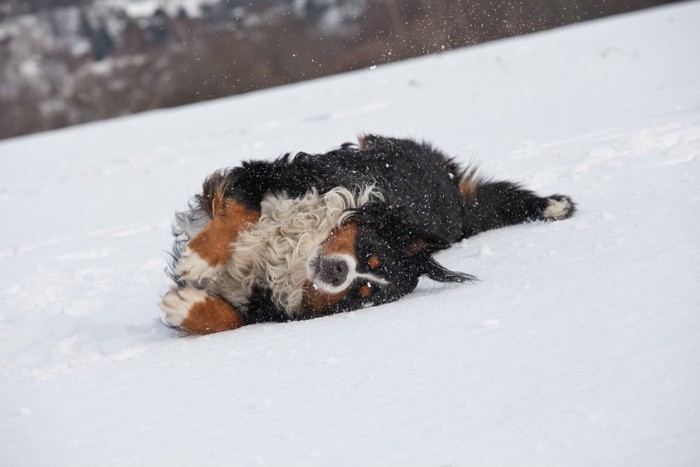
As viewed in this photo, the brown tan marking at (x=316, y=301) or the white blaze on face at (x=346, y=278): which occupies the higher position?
the white blaze on face at (x=346, y=278)

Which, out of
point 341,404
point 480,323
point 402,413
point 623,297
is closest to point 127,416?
point 341,404

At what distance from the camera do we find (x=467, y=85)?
41.7 ft

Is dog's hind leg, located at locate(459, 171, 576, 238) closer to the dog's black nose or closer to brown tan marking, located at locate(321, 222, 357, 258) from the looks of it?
brown tan marking, located at locate(321, 222, 357, 258)

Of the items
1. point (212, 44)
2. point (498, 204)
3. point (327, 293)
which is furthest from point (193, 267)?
point (212, 44)

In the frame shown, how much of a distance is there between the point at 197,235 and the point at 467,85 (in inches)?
381

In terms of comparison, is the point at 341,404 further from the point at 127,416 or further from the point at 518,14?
the point at 518,14

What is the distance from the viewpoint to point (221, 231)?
12.2 ft

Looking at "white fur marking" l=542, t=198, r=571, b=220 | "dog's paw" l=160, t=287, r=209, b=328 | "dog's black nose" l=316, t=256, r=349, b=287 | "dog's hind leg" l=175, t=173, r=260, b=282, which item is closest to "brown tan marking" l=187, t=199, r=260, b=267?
"dog's hind leg" l=175, t=173, r=260, b=282

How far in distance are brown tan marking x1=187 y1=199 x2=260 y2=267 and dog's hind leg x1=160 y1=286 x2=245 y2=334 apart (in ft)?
0.57

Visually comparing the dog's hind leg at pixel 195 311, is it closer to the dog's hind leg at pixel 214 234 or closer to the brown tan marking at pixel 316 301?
the dog's hind leg at pixel 214 234

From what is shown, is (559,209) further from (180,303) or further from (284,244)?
(180,303)

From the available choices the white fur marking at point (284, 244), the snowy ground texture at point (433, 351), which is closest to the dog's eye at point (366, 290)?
the snowy ground texture at point (433, 351)

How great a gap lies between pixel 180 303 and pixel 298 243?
Result: 660 millimetres

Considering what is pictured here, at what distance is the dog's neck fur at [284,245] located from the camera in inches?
149
